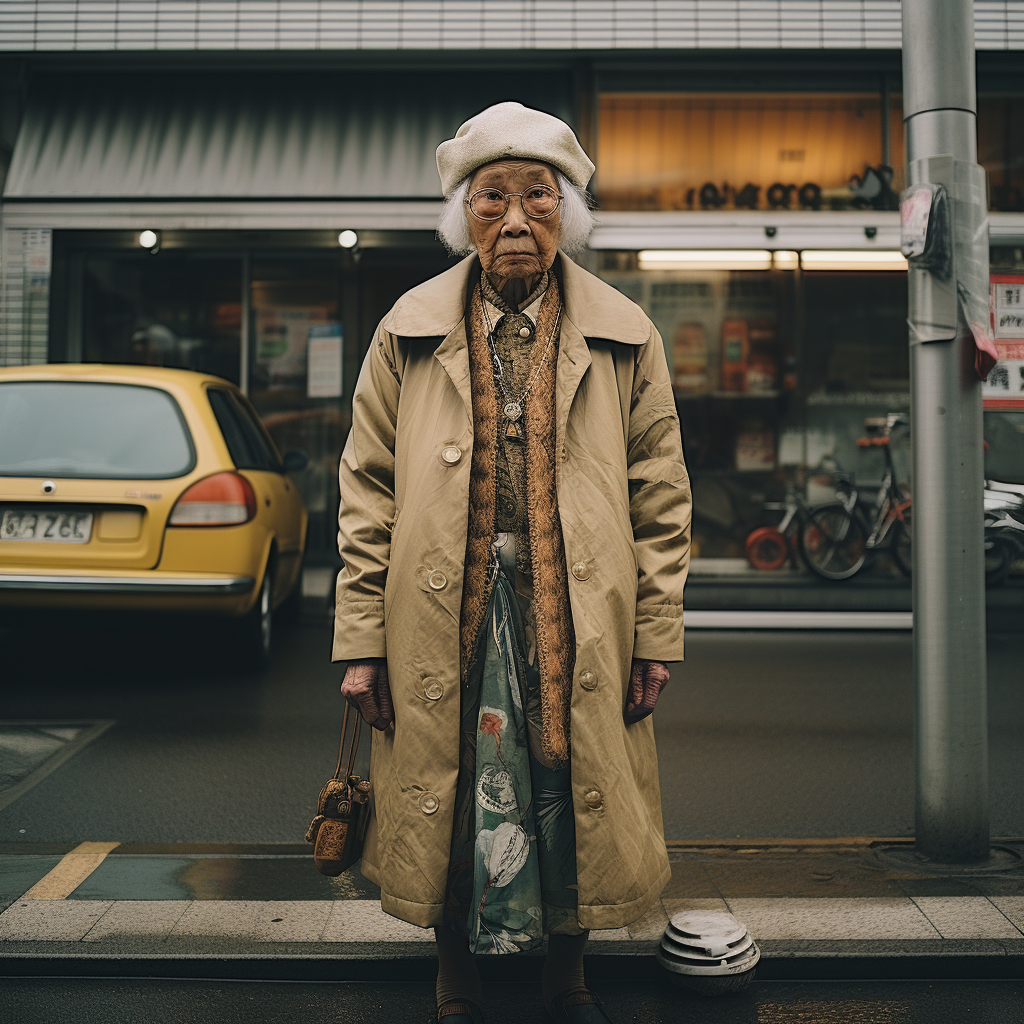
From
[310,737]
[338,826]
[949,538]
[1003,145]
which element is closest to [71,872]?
[338,826]

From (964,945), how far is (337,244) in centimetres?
872

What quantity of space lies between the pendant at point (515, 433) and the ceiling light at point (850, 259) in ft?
23.9

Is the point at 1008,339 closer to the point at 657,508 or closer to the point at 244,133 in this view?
the point at 657,508

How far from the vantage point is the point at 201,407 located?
6301 millimetres

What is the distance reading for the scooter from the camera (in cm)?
686

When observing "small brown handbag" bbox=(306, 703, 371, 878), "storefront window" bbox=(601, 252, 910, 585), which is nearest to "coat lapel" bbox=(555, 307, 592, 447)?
"small brown handbag" bbox=(306, 703, 371, 878)

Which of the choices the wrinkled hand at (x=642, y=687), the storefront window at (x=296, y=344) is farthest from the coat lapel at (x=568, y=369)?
the storefront window at (x=296, y=344)

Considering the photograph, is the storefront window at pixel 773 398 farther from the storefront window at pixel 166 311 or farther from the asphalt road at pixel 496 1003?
the asphalt road at pixel 496 1003

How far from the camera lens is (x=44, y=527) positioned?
5801 millimetres

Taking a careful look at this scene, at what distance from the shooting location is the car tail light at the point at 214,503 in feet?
19.4

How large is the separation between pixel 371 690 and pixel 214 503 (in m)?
3.61

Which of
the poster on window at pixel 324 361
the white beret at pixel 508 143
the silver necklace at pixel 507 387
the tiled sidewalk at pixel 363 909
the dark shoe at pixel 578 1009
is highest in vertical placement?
the poster on window at pixel 324 361

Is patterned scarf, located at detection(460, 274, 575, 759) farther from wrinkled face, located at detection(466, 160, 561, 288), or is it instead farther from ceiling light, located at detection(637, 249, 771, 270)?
ceiling light, located at detection(637, 249, 771, 270)

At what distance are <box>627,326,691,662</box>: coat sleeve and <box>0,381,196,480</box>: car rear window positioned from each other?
3796 mm
